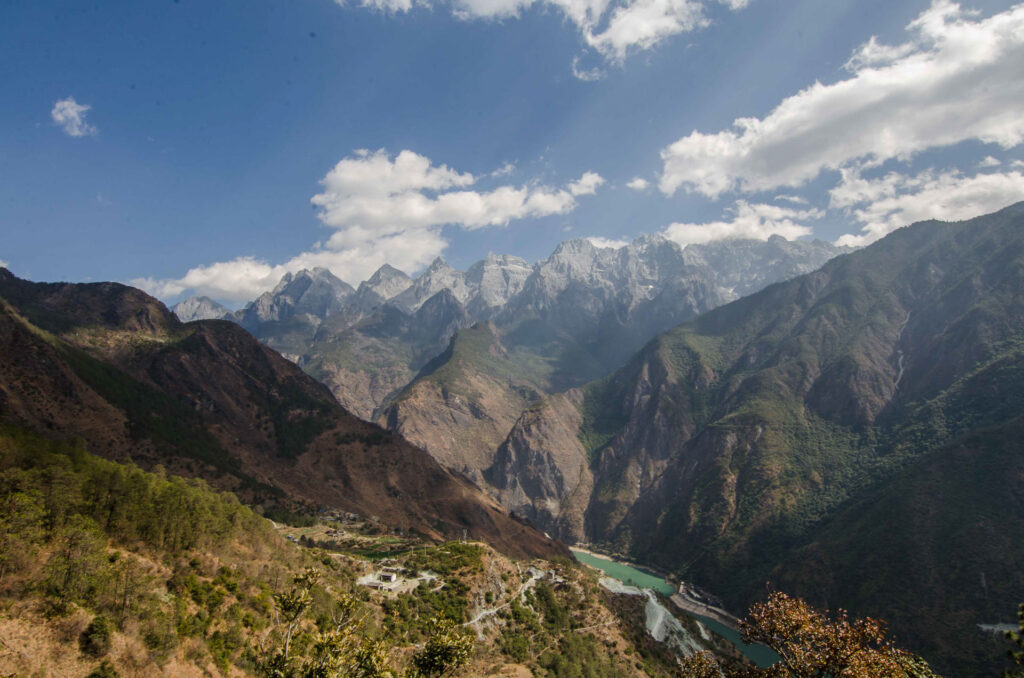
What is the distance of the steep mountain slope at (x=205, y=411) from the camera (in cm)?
10875

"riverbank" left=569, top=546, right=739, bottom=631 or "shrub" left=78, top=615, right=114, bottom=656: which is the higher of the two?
"shrub" left=78, top=615, right=114, bottom=656

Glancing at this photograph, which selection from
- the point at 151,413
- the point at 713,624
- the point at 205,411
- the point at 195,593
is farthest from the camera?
the point at 205,411

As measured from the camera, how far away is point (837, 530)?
156 m

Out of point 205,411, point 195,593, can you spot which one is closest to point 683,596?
point 205,411

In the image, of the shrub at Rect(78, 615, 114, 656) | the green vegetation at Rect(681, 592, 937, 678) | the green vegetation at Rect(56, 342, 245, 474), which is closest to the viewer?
the green vegetation at Rect(681, 592, 937, 678)

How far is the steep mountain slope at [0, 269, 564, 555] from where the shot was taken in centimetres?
10875

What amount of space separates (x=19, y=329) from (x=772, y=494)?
22614 centimetres

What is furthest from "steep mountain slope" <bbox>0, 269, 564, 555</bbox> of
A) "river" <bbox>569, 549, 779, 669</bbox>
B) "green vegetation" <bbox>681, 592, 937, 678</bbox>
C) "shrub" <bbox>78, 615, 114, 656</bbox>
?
"green vegetation" <bbox>681, 592, 937, 678</bbox>

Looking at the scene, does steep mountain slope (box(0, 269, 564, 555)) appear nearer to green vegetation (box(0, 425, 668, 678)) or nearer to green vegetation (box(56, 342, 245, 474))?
green vegetation (box(56, 342, 245, 474))

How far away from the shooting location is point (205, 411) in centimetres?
15525

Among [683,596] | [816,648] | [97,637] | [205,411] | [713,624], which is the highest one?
[205,411]

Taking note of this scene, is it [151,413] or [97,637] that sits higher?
[151,413]

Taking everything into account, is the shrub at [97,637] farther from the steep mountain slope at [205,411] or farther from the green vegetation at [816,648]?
the steep mountain slope at [205,411]

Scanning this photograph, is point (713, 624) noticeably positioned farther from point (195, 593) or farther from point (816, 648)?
point (195, 593)
